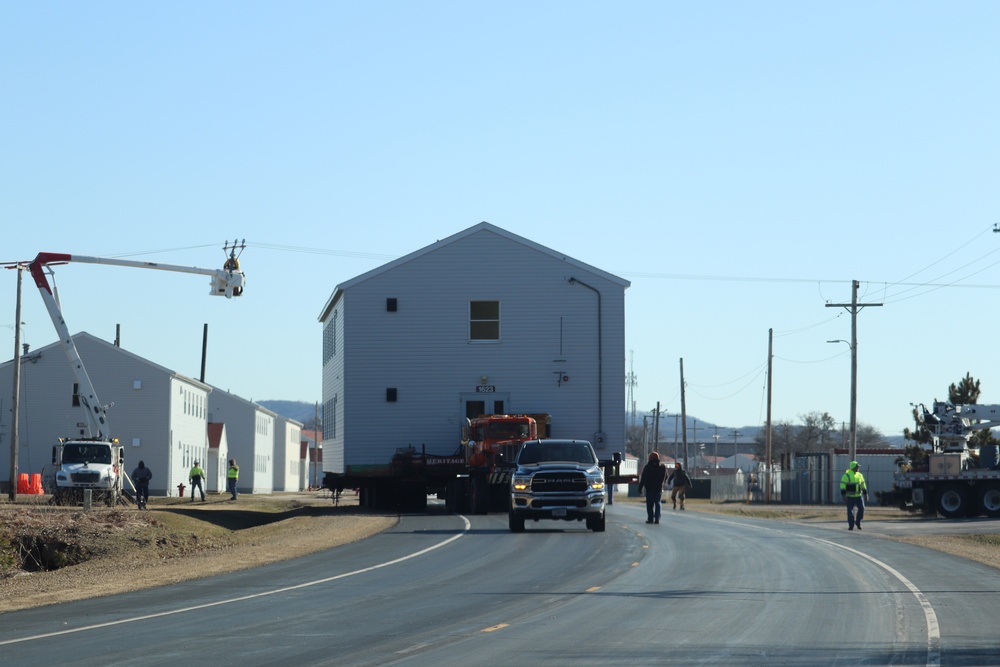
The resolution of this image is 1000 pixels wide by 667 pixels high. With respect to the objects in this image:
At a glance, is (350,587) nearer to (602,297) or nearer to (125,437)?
(602,297)

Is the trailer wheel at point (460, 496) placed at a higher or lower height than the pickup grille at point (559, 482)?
lower

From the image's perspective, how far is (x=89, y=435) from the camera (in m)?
45.6

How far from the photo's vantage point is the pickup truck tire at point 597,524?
28194mm

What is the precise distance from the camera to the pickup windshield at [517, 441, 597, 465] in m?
28.8

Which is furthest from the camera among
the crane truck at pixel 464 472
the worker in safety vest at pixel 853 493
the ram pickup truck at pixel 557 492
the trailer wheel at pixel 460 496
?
the trailer wheel at pixel 460 496

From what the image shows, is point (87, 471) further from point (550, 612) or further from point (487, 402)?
point (550, 612)

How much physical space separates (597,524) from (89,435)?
23.8 m

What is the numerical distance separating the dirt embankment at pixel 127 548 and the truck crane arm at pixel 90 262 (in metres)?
11.3

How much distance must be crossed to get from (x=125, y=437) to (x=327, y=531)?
41.7 m

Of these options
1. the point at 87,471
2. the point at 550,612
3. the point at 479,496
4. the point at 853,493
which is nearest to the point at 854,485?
the point at 853,493

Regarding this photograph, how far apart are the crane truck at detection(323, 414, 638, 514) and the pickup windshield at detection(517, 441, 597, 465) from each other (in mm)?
1171

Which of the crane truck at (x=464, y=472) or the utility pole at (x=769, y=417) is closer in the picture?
the crane truck at (x=464, y=472)

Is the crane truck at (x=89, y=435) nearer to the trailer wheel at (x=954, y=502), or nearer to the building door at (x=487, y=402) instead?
the building door at (x=487, y=402)

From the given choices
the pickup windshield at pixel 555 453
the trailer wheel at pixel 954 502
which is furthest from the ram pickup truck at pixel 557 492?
the trailer wheel at pixel 954 502
